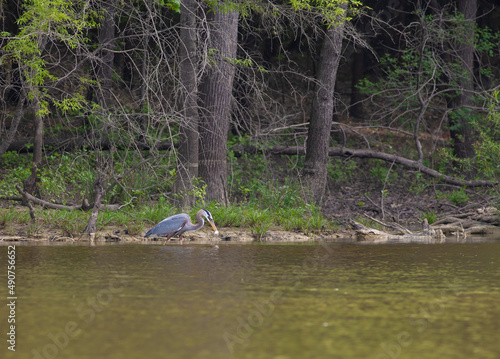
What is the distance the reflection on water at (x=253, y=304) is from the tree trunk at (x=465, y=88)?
9990 mm

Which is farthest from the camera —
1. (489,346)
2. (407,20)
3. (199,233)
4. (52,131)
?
(407,20)

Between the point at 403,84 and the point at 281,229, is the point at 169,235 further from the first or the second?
the point at 403,84

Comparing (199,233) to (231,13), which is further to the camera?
(231,13)

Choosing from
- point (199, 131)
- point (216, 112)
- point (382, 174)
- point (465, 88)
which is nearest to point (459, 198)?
point (382, 174)

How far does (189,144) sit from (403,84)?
7.99 m

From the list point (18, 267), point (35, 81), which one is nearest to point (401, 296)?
point (18, 267)

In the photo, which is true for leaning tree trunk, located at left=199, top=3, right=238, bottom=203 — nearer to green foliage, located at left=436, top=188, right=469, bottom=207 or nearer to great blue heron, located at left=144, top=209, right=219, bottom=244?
great blue heron, located at left=144, top=209, right=219, bottom=244

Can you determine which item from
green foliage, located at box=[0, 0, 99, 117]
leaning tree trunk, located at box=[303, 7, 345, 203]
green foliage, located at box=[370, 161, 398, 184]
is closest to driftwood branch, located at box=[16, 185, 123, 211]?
green foliage, located at box=[0, 0, 99, 117]

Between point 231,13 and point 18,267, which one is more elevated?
point 231,13

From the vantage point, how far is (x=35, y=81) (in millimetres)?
10438

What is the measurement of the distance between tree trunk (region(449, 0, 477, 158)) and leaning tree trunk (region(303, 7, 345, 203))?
13.8 feet

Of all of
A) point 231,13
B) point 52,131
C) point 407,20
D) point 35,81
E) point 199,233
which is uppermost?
point 407,20

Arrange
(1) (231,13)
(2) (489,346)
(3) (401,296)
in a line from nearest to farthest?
1. (2) (489,346)
2. (3) (401,296)
3. (1) (231,13)

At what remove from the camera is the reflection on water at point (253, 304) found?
3.79 m
